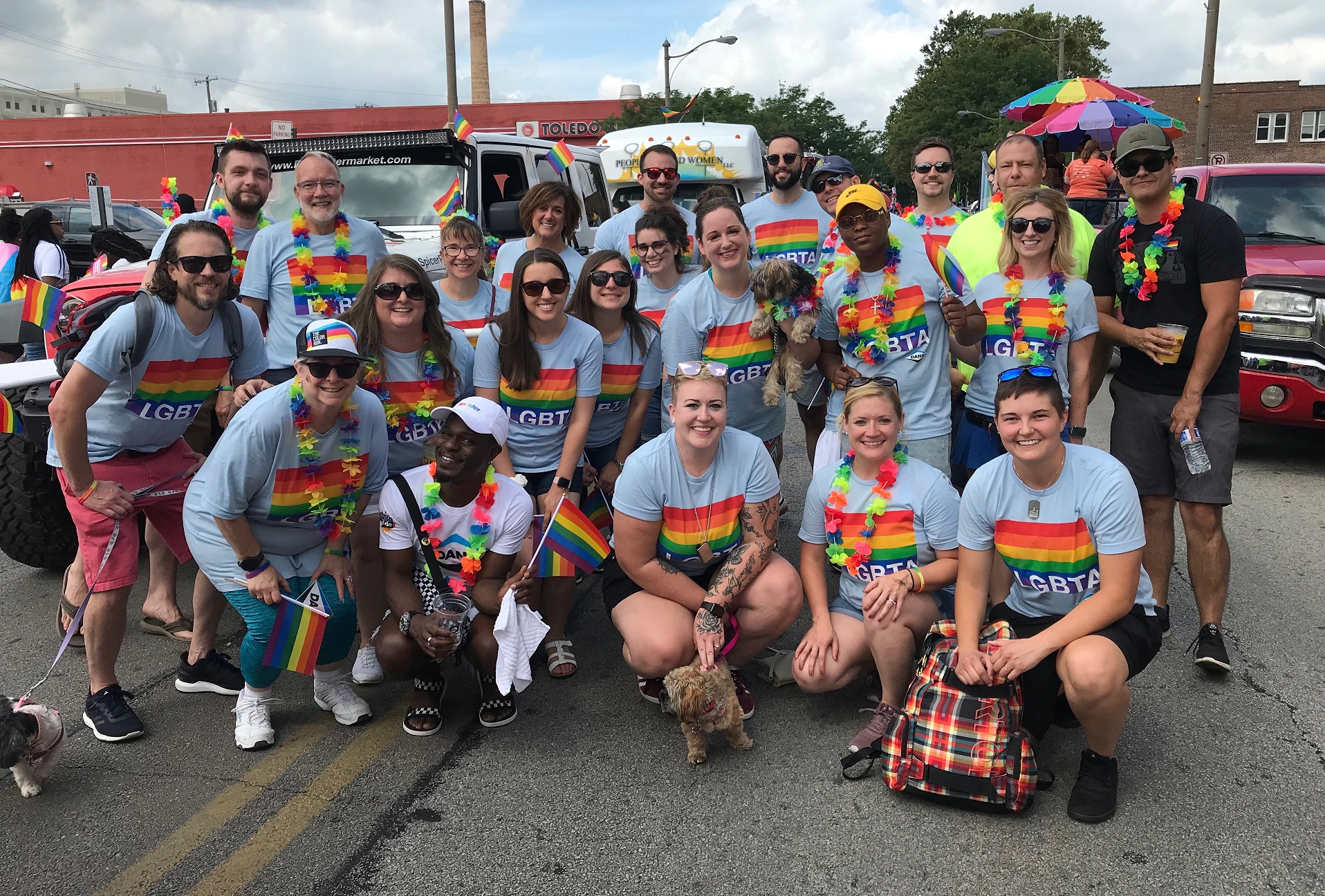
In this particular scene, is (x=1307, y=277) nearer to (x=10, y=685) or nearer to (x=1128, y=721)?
(x=1128, y=721)

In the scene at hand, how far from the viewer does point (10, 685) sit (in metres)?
4.14

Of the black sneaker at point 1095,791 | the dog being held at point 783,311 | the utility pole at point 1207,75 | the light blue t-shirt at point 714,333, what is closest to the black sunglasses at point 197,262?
the light blue t-shirt at point 714,333

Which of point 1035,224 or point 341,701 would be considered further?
point 1035,224

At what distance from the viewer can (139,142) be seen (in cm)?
3578

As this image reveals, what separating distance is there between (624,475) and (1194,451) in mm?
2348

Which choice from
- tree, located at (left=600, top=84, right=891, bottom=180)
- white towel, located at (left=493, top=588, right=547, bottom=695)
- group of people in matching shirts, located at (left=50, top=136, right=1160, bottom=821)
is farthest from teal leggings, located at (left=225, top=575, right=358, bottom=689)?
tree, located at (left=600, top=84, right=891, bottom=180)

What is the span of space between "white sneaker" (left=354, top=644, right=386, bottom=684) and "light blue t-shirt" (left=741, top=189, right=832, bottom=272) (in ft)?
10.4

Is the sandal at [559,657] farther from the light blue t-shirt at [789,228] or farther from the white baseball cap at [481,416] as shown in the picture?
the light blue t-shirt at [789,228]

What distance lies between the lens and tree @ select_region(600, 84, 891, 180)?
35.6m

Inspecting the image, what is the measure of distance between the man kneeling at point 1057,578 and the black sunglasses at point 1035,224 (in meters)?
1.05

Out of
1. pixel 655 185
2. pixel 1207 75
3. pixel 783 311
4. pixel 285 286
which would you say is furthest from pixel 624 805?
pixel 1207 75

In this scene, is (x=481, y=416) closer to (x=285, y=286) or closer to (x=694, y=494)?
(x=694, y=494)

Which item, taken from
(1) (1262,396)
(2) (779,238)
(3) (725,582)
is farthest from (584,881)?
(1) (1262,396)

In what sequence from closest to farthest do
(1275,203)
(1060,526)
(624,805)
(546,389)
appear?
(624,805), (1060,526), (546,389), (1275,203)
